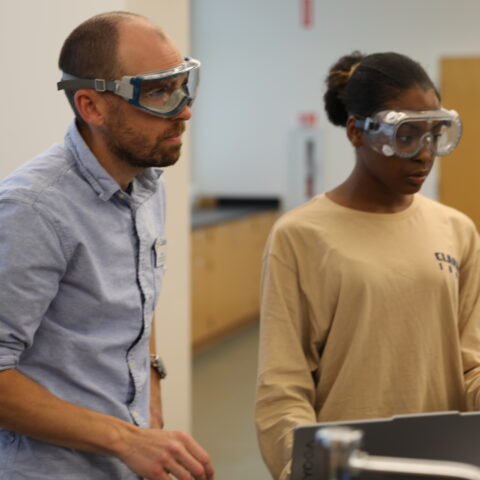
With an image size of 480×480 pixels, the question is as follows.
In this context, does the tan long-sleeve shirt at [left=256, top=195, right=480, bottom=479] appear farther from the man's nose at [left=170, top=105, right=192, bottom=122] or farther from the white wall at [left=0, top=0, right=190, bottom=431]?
the white wall at [left=0, top=0, right=190, bottom=431]

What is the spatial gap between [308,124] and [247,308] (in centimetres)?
171

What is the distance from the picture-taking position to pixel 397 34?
7.07m

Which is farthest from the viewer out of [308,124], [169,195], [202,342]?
[308,124]

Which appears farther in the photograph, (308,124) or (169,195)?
(308,124)

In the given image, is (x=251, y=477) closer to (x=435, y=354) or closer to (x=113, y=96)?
(x=435, y=354)

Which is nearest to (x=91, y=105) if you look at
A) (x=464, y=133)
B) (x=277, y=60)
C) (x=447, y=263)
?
(x=447, y=263)

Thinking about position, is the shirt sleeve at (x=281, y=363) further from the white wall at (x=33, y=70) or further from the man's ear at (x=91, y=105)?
the white wall at (x=33, y=70)

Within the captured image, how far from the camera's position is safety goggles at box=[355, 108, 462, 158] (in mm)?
1702

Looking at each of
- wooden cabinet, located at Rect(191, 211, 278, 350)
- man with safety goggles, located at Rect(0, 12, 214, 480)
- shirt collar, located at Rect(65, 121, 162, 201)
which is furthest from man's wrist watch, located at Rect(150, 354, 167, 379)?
wooden cabinet, located at Rect(191, 211, 278, 350)

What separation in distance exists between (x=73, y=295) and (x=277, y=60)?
20.7 ft

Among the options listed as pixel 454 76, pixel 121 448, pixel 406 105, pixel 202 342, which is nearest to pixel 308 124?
pixel 454 76

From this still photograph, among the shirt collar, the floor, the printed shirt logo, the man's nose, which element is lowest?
the floor

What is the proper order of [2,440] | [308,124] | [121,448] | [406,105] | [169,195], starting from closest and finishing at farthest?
[121,448], [2,440], [406,105], [169,195], [308,124]

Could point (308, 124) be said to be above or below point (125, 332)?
below
